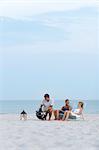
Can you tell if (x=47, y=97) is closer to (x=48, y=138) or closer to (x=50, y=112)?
(x=50, y=112)

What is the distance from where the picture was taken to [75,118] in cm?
1633

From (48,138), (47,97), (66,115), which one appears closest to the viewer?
(48,138)

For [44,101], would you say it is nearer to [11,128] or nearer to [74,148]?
[11,128]

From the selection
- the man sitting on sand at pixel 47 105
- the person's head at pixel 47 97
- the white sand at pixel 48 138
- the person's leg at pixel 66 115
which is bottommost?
the white sand at pixel 48 138

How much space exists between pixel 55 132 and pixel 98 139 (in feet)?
4.85

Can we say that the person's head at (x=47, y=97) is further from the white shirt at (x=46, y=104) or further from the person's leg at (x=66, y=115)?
the person's leg at (x=66, y=115)

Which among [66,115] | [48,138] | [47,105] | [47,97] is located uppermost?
[47,97]

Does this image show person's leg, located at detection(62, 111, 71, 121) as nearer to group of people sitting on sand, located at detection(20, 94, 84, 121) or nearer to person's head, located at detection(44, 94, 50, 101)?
group of people sitting on sand, located at detection(20, 94, 84, 121)

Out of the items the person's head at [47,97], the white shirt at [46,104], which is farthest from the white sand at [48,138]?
the white shirt at [46,104]

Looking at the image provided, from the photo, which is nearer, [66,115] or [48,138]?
[48,138]

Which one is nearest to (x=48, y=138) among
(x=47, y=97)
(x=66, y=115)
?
(x=47, y=97)

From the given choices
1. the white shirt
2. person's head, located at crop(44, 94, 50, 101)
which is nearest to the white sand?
person's head, located at crop(44, 94, 50, 101)

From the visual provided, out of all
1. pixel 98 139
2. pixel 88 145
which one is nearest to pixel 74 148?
pixel 88 145

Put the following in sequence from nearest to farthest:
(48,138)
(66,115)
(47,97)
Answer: (48,138)
(47,97)
(66,115)
